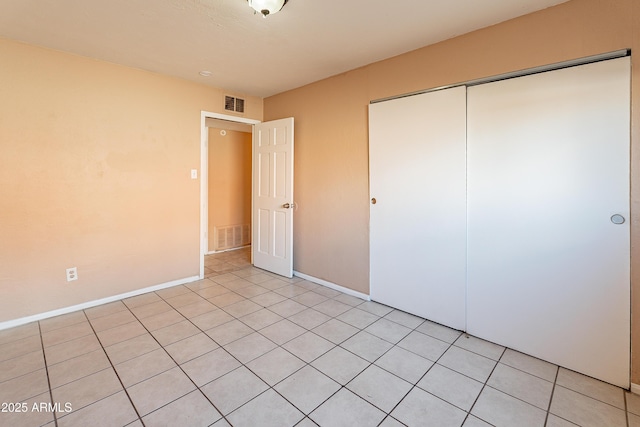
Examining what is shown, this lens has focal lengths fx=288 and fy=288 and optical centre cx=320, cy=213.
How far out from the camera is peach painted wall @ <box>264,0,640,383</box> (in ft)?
5.78

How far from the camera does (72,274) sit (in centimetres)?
279

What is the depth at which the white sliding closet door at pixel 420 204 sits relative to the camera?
96.0 inches

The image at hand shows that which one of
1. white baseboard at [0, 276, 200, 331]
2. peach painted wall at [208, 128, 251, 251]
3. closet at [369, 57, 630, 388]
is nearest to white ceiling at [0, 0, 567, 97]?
closet at [369, 57, 630, 388]

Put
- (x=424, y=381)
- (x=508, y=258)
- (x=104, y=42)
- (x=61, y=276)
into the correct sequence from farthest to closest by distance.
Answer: (x=61, y=276) → (x=104, y=42) → (x=508, y=258) → (x=424, y=381)

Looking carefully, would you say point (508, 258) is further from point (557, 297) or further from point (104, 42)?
point (104, 42)

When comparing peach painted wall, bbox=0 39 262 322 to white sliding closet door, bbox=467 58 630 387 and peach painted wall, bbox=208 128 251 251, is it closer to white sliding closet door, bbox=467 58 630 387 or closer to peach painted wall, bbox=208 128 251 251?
peach painted wall, bbox=208 128 251 251

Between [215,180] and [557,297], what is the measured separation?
4.86 metres

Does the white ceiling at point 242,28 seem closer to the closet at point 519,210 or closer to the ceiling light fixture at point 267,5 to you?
the ceiling light fixture at point 267,5

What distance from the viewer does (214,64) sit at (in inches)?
116

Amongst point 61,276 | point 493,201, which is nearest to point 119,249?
point 61,276

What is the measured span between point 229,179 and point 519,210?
4516mm

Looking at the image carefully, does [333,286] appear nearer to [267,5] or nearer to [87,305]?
[87,305]

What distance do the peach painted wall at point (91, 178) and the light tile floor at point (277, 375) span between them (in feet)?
1.48

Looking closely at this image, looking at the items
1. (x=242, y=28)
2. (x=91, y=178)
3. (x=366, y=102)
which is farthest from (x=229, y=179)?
(x=242, y=28)
